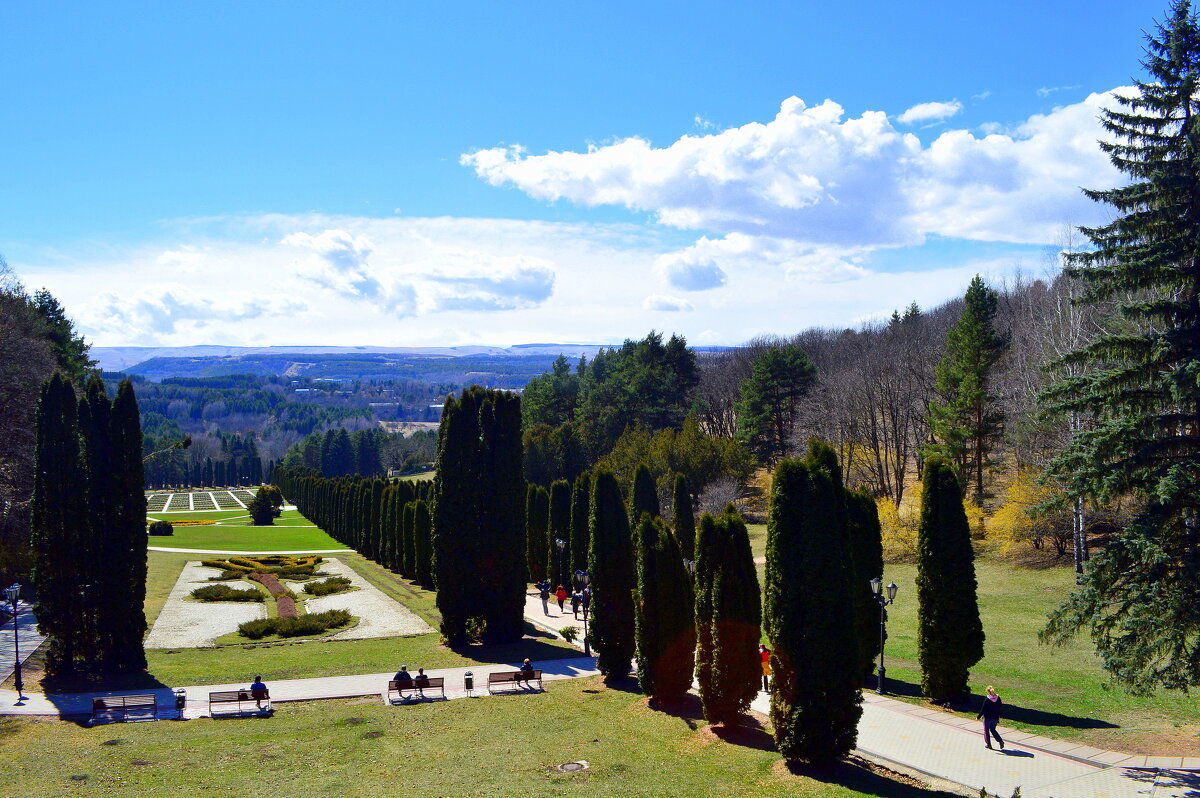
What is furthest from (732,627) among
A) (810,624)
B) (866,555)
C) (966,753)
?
(866,555)

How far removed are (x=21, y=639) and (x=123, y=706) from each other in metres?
12.2

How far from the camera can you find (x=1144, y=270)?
53.2 feet

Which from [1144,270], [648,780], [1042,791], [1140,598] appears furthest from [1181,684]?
[648,780]

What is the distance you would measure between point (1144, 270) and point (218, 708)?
24.1 metres

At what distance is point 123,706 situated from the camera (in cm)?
1952

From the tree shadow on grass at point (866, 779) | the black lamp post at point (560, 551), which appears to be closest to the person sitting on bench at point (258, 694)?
the tree shadow on grass at point (866, 779)

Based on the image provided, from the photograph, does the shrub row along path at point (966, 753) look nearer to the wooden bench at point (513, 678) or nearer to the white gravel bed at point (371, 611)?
the wooden bench at point (513, 678)

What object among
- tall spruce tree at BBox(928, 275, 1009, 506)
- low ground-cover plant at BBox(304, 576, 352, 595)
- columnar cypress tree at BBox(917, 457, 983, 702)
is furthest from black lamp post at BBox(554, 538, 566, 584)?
tall spruce tree at BBox(928, 275, 1009, 506)

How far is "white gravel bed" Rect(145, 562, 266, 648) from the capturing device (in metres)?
29.3

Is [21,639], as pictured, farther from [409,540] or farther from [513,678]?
[409,540]

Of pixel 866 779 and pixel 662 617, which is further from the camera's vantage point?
pixel 662 617

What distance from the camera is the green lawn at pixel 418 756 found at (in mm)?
14141

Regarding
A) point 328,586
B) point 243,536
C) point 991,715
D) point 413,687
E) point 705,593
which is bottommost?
point 243,536

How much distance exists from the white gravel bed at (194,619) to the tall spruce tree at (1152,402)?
2863cm
